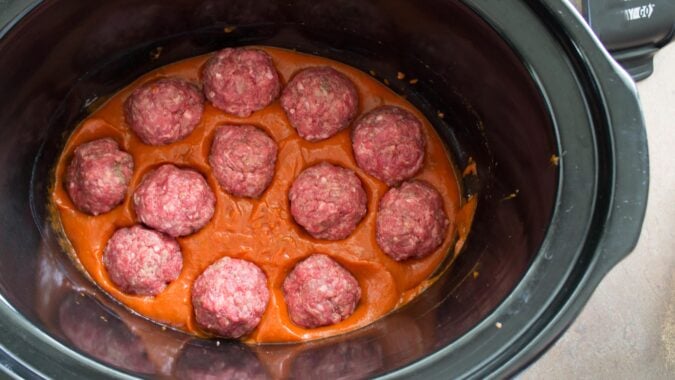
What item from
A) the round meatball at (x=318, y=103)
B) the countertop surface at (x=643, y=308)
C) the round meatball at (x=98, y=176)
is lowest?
the countertop surface at (x=643, y=308)

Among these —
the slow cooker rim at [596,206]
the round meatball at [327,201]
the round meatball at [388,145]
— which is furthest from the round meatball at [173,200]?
the slow cooker rim at [596,206]

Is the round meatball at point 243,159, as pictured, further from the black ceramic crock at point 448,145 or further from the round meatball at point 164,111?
the black ceramic crock at point 448,145

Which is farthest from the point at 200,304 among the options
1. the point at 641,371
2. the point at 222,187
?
the point at 641,371

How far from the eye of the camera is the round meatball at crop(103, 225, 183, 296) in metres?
1.72

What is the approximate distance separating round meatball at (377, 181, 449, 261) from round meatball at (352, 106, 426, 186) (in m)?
0.05

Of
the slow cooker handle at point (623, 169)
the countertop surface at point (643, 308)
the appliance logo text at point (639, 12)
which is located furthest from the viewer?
the countertop surface at point (643, 308)

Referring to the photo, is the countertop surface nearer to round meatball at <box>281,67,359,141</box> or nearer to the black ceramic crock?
the black ceramic crock

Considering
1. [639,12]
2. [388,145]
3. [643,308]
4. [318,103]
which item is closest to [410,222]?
[388,145]

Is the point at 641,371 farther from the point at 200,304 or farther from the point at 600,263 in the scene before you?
the point at 200,304

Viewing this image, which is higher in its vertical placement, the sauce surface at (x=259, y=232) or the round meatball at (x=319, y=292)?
the sauce surface at (x=259, y=232)

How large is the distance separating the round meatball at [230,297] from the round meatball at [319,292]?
0.28 feet

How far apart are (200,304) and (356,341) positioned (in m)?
0.41

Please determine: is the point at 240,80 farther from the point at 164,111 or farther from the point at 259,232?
the point at 259,232

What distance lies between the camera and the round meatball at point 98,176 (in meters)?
1.73
